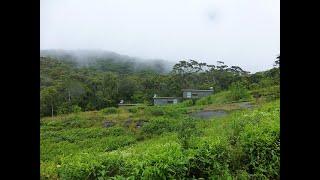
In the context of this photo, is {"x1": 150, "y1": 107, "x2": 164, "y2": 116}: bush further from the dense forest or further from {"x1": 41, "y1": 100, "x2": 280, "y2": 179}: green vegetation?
the dense forest

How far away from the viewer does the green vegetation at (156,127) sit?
3.48 meters

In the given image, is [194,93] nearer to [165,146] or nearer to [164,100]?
[164,100]

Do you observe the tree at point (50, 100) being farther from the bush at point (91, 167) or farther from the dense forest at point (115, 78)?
the bush at point (91, 167)

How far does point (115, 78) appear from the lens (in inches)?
165

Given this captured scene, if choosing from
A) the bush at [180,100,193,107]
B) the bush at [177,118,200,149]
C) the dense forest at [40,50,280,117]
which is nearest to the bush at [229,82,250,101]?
the dense forest at [40,50,280,117]

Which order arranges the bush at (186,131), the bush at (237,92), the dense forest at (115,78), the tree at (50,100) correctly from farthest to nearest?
1. the bush at (237,92)
2. the dense forest at (115,78)
3. the tree at (50,100)
4. the bush at (186,131)

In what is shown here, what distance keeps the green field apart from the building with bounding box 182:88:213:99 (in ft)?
0.24

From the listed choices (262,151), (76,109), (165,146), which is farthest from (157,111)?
(262,151)

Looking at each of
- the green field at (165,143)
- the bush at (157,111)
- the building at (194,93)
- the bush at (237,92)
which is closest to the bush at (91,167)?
the green field at (165,143)

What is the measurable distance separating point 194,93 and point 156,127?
616 millimetres

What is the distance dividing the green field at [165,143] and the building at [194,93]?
74mm

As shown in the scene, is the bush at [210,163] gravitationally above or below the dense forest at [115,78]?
below
